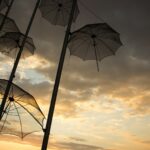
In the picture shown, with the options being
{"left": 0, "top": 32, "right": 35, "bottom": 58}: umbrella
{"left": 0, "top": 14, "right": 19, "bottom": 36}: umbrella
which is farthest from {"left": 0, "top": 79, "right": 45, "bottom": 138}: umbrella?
{"left": 0, "top": 14, "right": 19, "bottom": 36}: umbrella

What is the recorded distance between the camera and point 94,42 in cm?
1736

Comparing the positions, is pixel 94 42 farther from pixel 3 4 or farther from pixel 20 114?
pixel 3 4

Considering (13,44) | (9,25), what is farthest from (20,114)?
(9,25)

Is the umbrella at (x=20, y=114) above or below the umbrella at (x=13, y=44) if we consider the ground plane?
below

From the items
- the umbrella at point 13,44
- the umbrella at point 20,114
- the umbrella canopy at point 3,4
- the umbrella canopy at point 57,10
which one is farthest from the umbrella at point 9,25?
the umbrella at point 20,114

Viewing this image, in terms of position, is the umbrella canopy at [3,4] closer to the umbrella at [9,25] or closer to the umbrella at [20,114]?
the umbrella at [9,25]

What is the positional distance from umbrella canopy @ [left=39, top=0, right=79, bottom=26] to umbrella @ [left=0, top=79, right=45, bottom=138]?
6769 millimetres

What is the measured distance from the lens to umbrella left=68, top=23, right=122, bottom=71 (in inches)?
585

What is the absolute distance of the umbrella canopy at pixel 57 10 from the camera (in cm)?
2128

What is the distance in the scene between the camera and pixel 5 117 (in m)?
19.7

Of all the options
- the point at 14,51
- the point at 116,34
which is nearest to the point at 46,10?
the point at 14,51

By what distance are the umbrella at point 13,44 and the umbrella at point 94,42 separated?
4724mm

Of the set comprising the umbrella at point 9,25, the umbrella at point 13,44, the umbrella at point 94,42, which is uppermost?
the umbrella at point 9,25

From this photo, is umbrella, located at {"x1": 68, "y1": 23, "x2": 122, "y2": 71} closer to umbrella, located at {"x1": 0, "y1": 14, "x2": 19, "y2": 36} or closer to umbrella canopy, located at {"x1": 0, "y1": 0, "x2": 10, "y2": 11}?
umbrella, located at {"x1": 0, "y1": 14, "x2": 19, "y2": 36}
